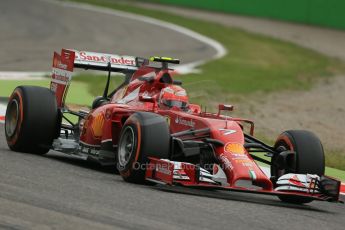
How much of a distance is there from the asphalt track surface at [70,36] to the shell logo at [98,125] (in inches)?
478

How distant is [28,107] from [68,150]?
0.74 metres

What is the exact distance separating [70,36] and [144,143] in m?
21.5

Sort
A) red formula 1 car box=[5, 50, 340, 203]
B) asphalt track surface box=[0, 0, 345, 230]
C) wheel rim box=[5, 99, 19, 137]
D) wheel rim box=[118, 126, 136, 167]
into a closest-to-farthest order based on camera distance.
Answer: asphalt track surface box=[0, 0, 345, 230] < red formula 1 car box=[5, 50, 340, 203] < wheel rim box=[118, 126, 136, 167] < wheel rim box=[5, 99, 19, 137]

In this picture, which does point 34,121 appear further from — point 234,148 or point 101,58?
point 234,148

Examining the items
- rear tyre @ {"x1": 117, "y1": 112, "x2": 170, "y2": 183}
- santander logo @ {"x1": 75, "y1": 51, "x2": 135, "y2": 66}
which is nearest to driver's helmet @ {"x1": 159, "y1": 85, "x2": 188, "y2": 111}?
rear tyre @ {"x1": 117, "y1": 112, "x2": 170, "y2": 183}

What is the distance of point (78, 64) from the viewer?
13.4m

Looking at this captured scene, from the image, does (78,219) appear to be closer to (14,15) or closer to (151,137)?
(151,137)

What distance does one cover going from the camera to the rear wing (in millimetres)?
13336

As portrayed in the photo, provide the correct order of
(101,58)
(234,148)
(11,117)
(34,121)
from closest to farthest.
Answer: (234,148) → (34,121) → (11,117) → (101,58)

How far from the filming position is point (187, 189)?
11.0m

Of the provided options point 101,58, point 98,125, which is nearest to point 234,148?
point 98,125

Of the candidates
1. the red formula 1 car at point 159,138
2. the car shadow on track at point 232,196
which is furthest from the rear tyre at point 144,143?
the car shadow on track at point 232,196

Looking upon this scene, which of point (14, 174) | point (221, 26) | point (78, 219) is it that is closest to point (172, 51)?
point (221, 26)

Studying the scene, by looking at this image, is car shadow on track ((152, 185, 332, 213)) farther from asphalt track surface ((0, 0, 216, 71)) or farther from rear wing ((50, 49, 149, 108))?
asphalt track surface ((0, 0, 216, 71))
